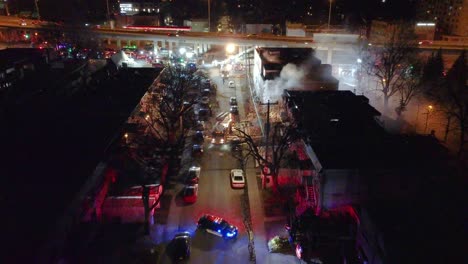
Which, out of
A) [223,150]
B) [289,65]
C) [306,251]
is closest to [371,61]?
[289,65]

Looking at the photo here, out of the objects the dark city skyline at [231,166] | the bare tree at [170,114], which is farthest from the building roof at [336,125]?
the bare tree at [170,114]

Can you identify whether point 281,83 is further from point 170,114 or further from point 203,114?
point 170,114

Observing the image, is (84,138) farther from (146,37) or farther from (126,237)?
(146,37)

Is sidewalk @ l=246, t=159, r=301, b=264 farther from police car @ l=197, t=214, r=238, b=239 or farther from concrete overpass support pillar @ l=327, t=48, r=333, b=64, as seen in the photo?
concrete overpass support pillar @ l=327, t=48, r=333, b=64

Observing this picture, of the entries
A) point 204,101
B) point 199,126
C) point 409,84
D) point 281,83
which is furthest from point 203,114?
point 409,84

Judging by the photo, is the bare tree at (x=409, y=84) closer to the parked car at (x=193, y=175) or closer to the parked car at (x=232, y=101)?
the parked car at (x=232, y=101)

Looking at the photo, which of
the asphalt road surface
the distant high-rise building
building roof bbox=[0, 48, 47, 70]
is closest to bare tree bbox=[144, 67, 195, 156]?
the asphalt road surface
